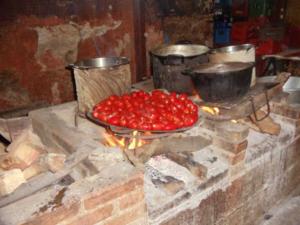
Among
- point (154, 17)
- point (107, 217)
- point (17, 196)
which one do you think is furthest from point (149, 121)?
point (154, 17)

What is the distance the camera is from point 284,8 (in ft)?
32.1

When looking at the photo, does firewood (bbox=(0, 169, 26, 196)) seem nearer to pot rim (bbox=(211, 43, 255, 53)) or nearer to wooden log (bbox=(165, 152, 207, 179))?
wooden log (bbox=(165, 152, 207, 179))

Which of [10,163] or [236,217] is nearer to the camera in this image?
[10,163]

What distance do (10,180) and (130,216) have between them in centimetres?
99

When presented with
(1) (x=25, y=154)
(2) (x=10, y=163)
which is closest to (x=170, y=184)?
(1) (x=25, y=154)

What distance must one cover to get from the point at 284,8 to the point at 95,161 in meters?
9.75

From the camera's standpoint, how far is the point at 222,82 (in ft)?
10.8

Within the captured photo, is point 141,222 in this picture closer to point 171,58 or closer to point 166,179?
point 166,179

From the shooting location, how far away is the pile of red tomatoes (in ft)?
9.33

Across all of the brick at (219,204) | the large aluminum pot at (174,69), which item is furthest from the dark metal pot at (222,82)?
the brick at (219,204)

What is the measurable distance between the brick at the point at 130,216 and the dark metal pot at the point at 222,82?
5.42 ft

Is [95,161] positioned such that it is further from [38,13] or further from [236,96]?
[38,13]

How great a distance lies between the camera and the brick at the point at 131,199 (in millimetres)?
2180

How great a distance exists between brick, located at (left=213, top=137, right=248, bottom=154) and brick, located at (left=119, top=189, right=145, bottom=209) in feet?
3.75
